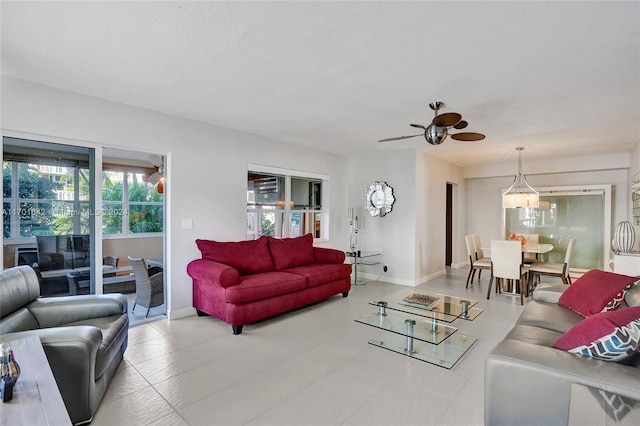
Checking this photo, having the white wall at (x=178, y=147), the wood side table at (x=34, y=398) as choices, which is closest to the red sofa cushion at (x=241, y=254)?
the white wall at (x=178, y=147)

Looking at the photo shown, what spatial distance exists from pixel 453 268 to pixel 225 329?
5.66 metres

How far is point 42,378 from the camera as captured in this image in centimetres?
136

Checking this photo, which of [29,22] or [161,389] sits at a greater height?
[29,22]

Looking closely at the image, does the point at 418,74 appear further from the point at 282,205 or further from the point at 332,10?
the point at 282,205

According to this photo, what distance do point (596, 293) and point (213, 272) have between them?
11.5ft

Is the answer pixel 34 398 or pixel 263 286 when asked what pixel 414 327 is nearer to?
pixel 263 286

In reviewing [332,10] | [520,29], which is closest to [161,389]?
[332,10]

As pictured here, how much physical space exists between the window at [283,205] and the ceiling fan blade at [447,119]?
9.28ft

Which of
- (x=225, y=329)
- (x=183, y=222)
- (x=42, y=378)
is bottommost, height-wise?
(x=225, y=329)

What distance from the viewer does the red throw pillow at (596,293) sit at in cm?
239

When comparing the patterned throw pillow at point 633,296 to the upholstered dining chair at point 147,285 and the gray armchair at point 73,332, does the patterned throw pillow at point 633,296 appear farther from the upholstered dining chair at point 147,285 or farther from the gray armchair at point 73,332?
the upholstered dining chair at point 147,285

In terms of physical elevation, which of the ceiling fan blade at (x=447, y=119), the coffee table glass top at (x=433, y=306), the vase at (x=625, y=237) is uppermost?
the ceiling fan blade at (x=447, y=119)

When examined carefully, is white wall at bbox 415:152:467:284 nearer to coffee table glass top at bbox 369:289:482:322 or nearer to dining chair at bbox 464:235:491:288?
dining chair at bbox 464:235:491:288

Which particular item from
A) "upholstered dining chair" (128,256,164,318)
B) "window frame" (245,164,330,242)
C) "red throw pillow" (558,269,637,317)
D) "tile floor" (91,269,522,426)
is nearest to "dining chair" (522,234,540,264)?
"tile floor" (91,269,522,426)
